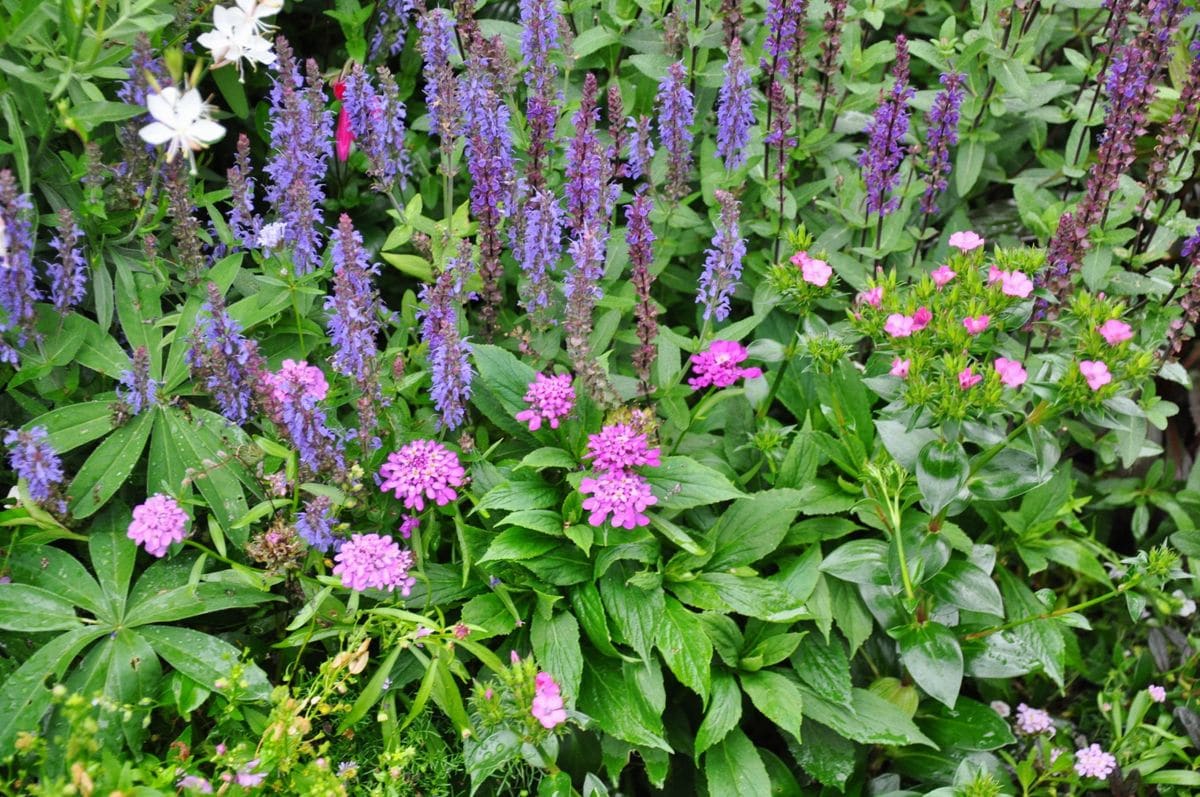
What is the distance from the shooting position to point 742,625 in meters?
2.66

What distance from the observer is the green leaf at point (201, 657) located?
2121 mm

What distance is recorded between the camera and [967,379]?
2033 millimetres

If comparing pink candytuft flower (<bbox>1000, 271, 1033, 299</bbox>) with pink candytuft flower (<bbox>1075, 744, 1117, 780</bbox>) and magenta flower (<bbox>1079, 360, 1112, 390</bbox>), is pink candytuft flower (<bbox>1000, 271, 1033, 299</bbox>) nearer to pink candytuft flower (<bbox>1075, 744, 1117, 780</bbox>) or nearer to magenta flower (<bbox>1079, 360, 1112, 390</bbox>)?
magenta flower (<bbox>1079, 360, 1112, 390</bbox>)

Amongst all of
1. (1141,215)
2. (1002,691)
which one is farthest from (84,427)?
(1141,215)

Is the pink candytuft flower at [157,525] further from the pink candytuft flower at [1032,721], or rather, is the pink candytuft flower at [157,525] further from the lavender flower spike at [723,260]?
the pink candytuft flower at [1032,721]

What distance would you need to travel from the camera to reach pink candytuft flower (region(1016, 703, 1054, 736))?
2.69 metres

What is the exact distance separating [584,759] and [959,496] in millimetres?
1006

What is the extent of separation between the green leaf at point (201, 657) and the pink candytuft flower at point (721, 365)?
44.1 inches

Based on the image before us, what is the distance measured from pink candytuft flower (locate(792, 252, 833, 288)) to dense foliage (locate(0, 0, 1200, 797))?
0.17 feet

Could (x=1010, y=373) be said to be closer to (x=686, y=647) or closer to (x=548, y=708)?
(x=686, y=647)

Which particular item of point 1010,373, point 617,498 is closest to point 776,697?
point 617,498

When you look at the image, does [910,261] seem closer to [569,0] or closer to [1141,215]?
[1141,215]

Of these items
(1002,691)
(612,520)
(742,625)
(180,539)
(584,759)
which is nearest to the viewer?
(180,539)

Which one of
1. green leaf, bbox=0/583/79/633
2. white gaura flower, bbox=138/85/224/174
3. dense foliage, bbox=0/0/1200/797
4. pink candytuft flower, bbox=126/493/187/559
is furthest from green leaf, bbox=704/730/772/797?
white gaura flower, bbox=138/85/224/174
